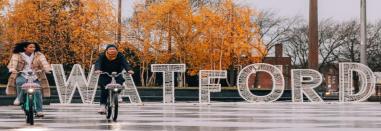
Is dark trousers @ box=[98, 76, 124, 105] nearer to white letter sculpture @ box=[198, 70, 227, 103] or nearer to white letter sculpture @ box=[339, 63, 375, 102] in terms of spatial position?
white letter sculpture @ box=[198, 70, 227, 103]

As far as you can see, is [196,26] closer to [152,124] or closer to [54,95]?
[54,95]

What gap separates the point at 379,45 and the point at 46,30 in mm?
35557

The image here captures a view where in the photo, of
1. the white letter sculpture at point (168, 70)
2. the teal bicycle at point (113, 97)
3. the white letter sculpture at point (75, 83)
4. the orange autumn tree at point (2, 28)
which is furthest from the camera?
the orange autumn tree at point (2, 28)

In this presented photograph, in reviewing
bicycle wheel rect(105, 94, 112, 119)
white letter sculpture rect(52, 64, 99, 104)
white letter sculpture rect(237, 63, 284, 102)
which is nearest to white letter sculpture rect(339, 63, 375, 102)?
white letter sculpture rect(237, 63, 284, 102)

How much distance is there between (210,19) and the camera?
51.1 m

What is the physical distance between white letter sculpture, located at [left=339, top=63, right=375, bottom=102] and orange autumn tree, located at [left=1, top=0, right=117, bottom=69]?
68.9 ft

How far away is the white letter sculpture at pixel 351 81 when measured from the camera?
27.0 metres

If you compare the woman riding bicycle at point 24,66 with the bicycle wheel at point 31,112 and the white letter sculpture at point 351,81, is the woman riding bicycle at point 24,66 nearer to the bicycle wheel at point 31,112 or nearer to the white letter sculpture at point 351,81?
the bicycle wheel at point 31,112

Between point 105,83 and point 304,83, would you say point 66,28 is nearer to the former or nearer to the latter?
point 304,83

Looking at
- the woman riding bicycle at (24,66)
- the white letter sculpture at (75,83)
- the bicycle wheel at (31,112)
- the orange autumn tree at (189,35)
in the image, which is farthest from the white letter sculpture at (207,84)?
the orange autumn tree at (189,35)

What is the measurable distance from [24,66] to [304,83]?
14995 millimetres

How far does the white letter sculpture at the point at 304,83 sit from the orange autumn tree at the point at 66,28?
2023cm

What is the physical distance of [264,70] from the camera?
26766 millimetres

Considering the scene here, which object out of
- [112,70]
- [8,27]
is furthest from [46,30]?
[112,70]
